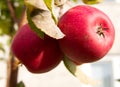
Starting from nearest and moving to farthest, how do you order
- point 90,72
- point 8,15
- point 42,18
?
point 42,18, point 8,15, point 90,72

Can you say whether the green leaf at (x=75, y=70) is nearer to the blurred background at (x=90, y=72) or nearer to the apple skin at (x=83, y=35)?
the apple skin at (x=83, y=35)

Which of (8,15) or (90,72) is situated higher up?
(8,15)

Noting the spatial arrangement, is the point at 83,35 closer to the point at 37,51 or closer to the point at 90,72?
the point at 37,51

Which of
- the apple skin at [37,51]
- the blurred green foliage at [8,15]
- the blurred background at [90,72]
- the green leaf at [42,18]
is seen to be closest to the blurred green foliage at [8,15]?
the blurred green foliage at [8,15]

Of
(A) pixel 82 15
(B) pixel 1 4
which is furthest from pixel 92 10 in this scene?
(B) pixel 1 4

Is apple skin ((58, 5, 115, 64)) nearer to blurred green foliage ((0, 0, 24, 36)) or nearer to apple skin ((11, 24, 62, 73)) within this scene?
apple skin ((11, 24, 62, 73))

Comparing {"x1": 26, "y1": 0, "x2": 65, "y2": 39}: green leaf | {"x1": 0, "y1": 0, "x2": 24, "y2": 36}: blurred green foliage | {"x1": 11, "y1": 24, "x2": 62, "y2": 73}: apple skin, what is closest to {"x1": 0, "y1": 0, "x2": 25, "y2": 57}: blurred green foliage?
{"x1": 0, "y1": 0, "x2": 24, "y2": 36}: blurred green foliage

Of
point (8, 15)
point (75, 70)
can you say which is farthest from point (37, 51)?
point (8, 15)
